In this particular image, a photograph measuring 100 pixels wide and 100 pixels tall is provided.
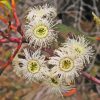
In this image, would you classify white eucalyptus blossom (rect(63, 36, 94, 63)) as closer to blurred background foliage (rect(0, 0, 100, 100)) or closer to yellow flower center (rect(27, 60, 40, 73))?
yellow flower center (rect(27, 60, 40, 73))

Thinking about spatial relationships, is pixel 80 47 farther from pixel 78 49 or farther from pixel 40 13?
pixel 40 13

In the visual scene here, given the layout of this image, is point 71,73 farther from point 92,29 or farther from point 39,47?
point 92,29

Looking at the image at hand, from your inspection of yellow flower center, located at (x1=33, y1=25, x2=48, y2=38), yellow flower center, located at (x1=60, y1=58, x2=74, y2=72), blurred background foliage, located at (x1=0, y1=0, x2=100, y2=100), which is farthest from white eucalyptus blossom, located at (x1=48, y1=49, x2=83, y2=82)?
blurred background foliage, located at (x1=0, y1=0, x2=100, y2=100)

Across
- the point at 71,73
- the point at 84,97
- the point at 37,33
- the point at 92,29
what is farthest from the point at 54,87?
the point at 92,29

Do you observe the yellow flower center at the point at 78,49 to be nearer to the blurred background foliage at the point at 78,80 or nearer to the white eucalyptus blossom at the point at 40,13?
the white eucalyptus blossom at the point at 40,13

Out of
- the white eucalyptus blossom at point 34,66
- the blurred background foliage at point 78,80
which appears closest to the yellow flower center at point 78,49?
the white eucalyptus blossom at point 34,66

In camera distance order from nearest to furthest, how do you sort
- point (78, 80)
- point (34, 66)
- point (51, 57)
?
point (51, 57), point (34, 66), point (78, 80)

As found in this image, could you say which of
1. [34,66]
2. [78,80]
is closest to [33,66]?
[34,66]
